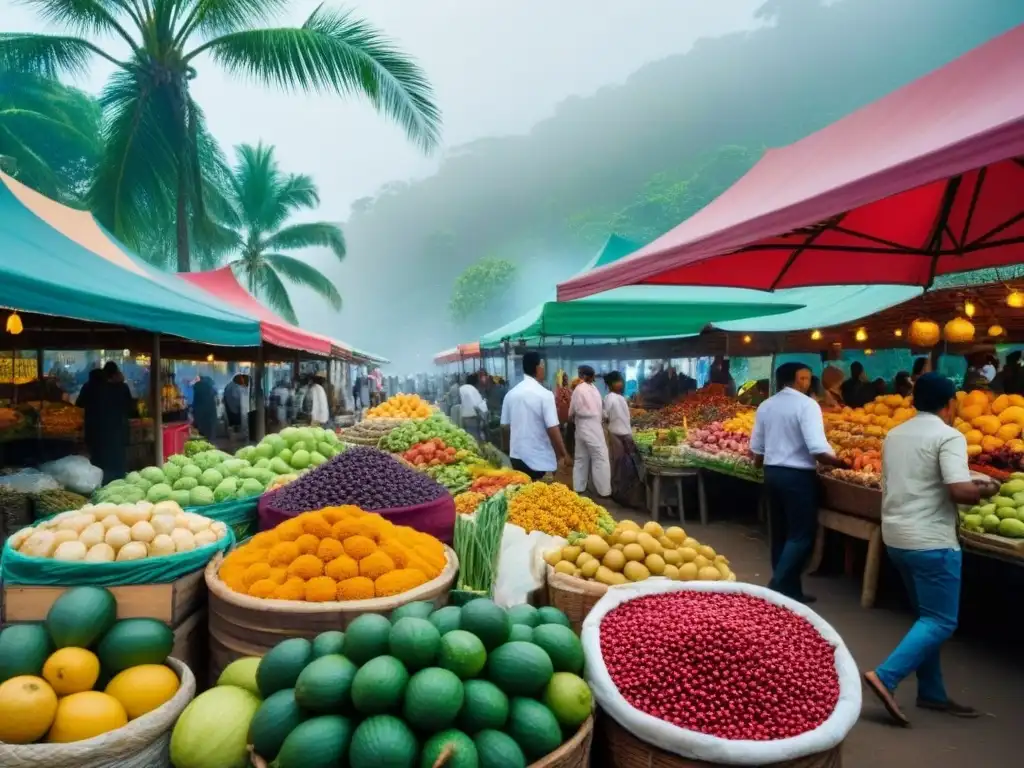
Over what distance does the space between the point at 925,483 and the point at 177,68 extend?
14.1 metres

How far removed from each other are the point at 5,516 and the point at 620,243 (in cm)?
847

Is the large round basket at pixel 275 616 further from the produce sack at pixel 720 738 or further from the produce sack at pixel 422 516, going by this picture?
the produce sack at pixel 422 516

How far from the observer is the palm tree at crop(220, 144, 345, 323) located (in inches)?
1073

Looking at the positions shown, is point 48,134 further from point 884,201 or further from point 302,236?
point 884,201

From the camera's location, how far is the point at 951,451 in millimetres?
3252

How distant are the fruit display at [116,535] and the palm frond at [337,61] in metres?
10.7

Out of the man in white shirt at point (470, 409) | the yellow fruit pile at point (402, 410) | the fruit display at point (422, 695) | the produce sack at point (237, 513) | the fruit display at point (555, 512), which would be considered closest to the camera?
the fruit display at point (422, 695)

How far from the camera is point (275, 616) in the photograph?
2277 mm

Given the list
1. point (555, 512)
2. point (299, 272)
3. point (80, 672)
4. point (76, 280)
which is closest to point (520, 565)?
point (555, 512)

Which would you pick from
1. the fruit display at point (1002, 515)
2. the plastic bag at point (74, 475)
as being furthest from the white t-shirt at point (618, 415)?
the plastic bag at point (74, 475)

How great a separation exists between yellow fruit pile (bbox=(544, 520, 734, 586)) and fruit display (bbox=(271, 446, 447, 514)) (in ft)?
2.67

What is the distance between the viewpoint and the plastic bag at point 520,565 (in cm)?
305

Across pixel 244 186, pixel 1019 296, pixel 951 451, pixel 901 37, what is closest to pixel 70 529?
pixel 951 451

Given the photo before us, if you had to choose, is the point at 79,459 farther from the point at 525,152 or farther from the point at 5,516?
the point at 525,152
